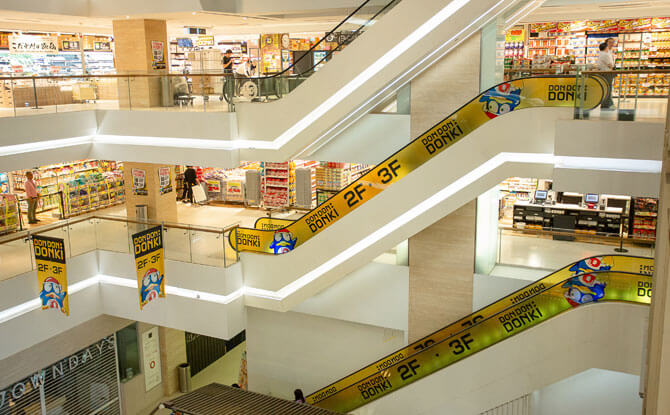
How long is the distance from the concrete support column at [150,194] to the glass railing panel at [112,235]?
201 cm

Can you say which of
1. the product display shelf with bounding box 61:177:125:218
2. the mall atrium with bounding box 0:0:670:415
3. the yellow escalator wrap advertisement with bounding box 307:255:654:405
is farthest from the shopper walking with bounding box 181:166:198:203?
the yellow escalator wrap advertisement with bounding box 307:255:654:405

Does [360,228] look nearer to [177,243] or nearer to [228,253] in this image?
[228,253]

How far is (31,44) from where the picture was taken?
1530 centimetres

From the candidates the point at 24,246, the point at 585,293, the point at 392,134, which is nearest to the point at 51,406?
the point at 24,246

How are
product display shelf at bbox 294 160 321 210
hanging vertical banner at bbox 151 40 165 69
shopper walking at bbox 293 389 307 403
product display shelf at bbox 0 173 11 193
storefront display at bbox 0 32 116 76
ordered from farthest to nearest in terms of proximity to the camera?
product display shelf at bbox 0 173 11 193 < storefront display at bbox 0 32 116 76 < product display shelf at bbox 294 160 321 210 < hanging vertical banner at bbox 151 40 165 69 < shopper walking at bbox 293 389 307 403

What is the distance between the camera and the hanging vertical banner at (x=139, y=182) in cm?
1302

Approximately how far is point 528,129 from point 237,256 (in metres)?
5.51

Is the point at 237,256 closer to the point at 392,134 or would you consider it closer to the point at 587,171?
the point at 392,134

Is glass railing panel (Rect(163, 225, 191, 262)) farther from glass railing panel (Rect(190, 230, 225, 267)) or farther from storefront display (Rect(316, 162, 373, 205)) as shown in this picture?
storefront display (Rect(316, 162, 373, 205))

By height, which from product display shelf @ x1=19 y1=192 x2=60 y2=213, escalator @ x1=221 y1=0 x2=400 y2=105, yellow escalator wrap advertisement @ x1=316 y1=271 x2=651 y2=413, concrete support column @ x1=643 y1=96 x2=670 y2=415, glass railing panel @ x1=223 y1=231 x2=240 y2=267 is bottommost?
yellow escalator wrap advertisement @ x1=316 y1=271 x2=651 y2=413

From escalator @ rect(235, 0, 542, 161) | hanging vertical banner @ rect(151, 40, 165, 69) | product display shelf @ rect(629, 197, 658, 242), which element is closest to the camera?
escalator @ rect(235, 0, 542, 161)

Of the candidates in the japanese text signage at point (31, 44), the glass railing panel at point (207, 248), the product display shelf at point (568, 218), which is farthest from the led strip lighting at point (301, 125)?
the japanese text signage at point (31, 44)

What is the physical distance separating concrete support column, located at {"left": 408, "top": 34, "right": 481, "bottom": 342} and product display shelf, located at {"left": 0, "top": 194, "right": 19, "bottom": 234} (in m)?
7.76

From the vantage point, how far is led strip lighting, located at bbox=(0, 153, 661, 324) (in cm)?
767
